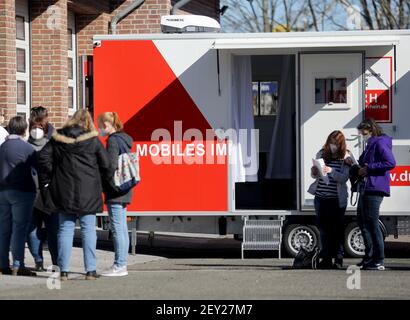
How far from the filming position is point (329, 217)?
13.8 m

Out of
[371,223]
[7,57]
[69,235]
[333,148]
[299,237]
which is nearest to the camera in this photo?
[69,235]

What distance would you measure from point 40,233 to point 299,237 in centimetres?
368

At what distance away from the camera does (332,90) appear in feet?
50.8

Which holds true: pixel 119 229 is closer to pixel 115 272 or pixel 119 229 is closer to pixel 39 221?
pixel 115 272

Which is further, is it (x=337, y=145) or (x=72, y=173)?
(x=337, y=145)

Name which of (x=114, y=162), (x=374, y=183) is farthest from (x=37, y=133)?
(x=374, y=183)

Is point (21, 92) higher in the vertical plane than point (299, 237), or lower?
higher

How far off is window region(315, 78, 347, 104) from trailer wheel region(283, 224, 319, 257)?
167 cm

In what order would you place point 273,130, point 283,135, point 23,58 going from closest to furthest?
point 283,135 < point 273,130 < point 23,58

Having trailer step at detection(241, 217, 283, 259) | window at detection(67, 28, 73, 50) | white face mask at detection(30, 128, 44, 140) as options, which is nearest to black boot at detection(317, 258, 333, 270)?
trailer step at detection(241, 217, 283, 259)

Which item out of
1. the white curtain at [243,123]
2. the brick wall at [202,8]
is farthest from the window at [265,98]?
the brick wall at [202,8]
